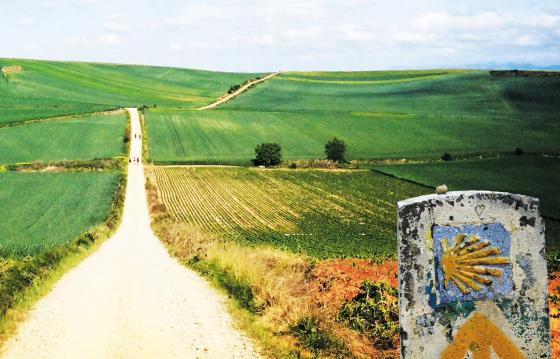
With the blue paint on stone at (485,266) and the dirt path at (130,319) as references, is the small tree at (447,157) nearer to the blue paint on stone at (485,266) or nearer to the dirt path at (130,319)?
the dirt path at (130,319)

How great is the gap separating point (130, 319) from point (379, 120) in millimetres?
76589

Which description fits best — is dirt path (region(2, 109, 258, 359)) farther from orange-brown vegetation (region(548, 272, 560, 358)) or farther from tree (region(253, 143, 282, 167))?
tree (region(253, 143, 282, 167))

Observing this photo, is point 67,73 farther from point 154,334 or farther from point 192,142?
point 154,334

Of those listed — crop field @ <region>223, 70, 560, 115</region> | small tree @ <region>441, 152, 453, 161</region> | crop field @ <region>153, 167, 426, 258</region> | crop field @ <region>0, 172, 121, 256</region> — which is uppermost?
crop field @ <region>223, 70, 560, 115</region>

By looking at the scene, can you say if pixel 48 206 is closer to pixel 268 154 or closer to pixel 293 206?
pixel 293 206

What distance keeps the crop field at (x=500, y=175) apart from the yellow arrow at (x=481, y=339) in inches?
1287

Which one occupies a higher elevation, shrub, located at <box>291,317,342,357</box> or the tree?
shrub, located at <box>291,317,342,357</box>

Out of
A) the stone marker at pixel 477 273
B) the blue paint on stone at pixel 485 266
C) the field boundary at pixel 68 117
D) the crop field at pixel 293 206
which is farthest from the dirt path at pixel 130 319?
the field boundary at pixel 68 117

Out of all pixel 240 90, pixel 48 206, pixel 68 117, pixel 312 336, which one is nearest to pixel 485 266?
pixel 312 336

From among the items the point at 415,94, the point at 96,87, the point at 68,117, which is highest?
the point at 96,87

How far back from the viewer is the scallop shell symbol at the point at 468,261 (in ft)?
17.9

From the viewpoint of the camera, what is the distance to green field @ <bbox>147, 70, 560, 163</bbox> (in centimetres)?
6600

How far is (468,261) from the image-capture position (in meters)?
5.47

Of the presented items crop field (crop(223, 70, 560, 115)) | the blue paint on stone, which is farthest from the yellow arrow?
crop field (crop(223, 70, 560, 115))
